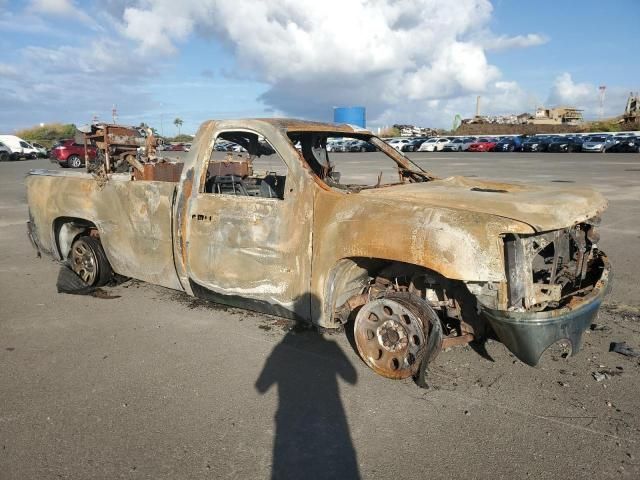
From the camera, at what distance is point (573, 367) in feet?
12.0

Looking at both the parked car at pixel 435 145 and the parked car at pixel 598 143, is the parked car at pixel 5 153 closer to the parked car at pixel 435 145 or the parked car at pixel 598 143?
the parked car at pixel 435 145

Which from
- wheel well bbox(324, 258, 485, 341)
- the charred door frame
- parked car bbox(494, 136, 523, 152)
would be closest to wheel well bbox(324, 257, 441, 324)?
wheel well bbox(324, 258, 485, 341)

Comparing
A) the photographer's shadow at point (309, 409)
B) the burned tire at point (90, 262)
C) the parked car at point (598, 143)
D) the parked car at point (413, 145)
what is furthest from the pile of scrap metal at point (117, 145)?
the parked car at point (413, 145)

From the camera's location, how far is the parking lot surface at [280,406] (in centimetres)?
266

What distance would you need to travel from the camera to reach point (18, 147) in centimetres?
3691

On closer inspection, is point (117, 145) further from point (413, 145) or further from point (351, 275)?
point (413, 145)

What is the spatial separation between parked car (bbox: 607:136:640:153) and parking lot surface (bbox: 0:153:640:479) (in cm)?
3637

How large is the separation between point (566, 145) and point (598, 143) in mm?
2465

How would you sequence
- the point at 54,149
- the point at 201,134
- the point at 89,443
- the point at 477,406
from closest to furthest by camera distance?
the point at 89,443 → the point at 477,406 → the point at 201,134 → the point at 54,149

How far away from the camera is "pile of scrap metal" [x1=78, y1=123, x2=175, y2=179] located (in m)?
5.75

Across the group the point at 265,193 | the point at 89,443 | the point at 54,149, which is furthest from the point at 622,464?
the point at 54,149

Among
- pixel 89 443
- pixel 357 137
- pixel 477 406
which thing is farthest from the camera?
pixel 357 137

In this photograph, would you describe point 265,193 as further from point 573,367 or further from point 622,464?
point 622,464

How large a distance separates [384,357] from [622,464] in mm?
1454
